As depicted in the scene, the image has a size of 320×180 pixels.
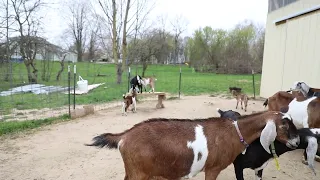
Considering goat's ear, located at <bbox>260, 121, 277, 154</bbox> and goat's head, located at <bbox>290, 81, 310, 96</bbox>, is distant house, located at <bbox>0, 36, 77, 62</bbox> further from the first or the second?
goat's ear, located at <bbox>260, 121, 277, 154</bbox>

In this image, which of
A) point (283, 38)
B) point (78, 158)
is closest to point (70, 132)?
point (78, 158)

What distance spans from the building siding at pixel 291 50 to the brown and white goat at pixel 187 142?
570 centimetres

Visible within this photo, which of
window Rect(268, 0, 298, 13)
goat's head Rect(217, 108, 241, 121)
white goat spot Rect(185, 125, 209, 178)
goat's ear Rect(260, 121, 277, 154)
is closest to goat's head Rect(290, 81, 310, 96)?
goat's head Rect(217, 108, 241, 121)

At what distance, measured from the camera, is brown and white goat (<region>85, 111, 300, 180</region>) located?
8.29ft

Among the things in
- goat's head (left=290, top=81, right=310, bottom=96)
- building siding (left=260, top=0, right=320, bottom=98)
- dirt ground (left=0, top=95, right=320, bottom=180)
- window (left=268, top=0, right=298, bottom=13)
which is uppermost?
window (left=268, top=0, right=298, bottom=13)

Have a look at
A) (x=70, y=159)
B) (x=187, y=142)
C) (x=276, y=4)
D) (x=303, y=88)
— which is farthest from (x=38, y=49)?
(x=187, y=142)

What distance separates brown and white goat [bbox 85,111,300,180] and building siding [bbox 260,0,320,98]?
5.70 metres

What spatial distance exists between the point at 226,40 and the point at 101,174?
3349 cm

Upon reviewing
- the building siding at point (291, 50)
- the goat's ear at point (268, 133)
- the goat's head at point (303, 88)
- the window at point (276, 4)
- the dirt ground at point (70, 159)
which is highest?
the window at point (276, 4)

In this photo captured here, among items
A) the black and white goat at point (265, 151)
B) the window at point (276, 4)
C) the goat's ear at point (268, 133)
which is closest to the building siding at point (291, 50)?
the window at point (276, 4)

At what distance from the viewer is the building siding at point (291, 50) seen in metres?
7.88

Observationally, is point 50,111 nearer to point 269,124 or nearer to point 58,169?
point 58,169

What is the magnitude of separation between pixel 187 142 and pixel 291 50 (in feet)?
26.9

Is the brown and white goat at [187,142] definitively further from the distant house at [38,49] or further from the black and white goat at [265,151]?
the distant house at [38,49]
